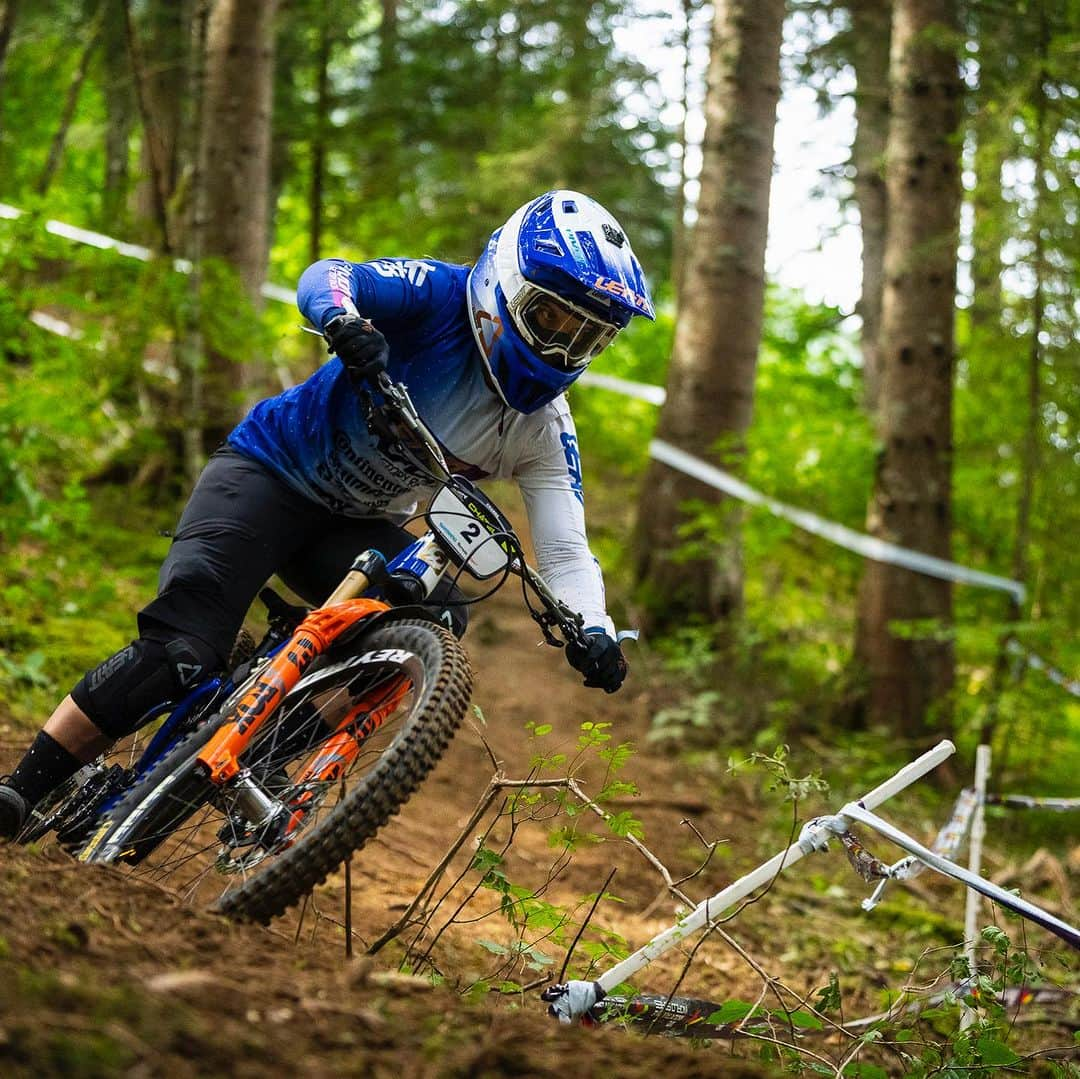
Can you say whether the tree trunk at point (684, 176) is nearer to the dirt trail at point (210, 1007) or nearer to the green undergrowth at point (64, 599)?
the green undergrowth at point (64, 599)

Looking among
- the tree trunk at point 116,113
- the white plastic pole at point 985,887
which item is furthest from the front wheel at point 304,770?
the tree trunk at point 116,113

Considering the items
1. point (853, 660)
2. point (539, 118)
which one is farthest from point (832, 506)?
point (539, 118)

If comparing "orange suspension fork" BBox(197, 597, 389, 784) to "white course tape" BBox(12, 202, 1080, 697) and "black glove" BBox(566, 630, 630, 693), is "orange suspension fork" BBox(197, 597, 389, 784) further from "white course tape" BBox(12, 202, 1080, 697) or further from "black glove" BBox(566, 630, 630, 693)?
"white course tape" BBox(12, 202, 1080, 697)

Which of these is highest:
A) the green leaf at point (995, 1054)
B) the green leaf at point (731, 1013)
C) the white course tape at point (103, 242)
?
the white course tape at point (103, 242)

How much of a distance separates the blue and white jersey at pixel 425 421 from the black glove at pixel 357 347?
41cm

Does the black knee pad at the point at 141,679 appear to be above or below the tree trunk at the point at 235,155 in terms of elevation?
below

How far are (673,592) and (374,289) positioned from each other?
7049 mm

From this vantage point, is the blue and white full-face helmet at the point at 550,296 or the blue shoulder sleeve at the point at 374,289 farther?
the blue and white full-face helmet at the point at 550,296

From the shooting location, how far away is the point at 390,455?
400cm

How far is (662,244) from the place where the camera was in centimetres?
2147

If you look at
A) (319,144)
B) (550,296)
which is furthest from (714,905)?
(319,144)

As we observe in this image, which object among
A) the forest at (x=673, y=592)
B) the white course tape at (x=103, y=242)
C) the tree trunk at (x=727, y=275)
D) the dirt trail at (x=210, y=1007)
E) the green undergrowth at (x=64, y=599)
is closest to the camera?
the dirt trail at (x=210, y=1007)

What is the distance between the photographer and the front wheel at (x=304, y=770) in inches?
123

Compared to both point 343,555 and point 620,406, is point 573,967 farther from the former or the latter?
point 620,406
